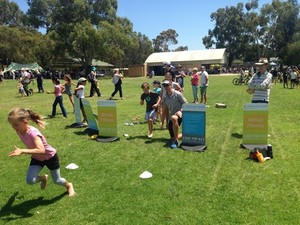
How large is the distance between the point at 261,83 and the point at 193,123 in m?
2.05

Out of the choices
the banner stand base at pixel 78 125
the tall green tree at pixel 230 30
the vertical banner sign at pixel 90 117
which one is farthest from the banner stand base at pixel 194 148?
the tall green tree at pixel 230 30

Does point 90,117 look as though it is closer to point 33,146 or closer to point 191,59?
point 33,146

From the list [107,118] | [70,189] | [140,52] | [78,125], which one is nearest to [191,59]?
[140,52]

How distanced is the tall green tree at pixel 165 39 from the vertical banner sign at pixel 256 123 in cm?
12346

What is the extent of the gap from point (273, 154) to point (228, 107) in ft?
25.2

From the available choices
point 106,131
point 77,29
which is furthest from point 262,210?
point 77,29

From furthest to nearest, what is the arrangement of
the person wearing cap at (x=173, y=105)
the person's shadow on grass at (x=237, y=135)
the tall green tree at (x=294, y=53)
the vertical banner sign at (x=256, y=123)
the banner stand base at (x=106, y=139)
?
the tall green tree at (x=294, y=53) < the person's shadow on grass at (x=237, y=135) < the banner stand base at (x=106, y=139) < the person wearing cap at (x=173, y=105) < the vertical banner sign at (x=256, y=123)

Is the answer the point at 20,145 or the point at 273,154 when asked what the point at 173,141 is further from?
the point at 20,145

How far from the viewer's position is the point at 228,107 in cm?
1483

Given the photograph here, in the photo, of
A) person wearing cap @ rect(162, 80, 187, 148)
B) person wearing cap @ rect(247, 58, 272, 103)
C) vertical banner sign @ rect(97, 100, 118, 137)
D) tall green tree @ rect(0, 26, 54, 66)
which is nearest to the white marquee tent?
tall green tree @ rect(0, 26, 54, 66)

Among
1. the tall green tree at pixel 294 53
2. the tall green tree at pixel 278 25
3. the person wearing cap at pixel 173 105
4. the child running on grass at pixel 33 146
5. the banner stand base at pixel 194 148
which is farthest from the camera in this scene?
Answer: the tall green tree at pixel 278 25

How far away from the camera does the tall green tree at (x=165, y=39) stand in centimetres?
12781

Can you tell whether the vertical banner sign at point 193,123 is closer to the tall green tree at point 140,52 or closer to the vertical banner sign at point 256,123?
the vertical banner sign at point 256,123

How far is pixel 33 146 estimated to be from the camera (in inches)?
189
